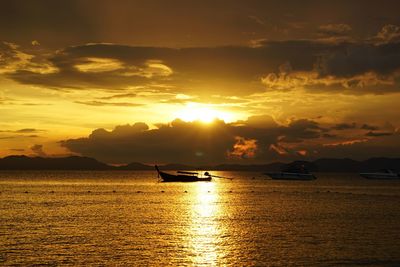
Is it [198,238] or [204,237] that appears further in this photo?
[204,237]

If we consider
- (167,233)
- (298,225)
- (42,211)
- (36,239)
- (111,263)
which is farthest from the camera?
(42,211)

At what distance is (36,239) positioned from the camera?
68.1 meters

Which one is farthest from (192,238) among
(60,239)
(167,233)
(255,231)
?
(60,239)

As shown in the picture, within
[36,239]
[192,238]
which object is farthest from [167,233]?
[36,239]

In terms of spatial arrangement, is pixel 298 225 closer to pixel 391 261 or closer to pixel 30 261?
pixel 391 261

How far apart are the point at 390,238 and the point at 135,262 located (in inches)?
1438

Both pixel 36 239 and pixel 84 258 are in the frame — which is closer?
pixel 84 258

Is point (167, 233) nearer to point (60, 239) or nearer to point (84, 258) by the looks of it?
point (60, 239)

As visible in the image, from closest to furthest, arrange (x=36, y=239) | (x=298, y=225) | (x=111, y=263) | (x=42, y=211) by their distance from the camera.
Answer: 1. (x=111, y=263)
2. (x=36, y=239)
3. (x=298, y=225)
4. (x=42, y=211)

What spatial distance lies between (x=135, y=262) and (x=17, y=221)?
44.5 metres

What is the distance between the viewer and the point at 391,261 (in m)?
53.6

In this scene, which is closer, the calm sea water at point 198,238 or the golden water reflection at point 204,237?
the calm sea water at point 198,238

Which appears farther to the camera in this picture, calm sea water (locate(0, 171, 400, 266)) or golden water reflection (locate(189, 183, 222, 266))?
golden water reflection (locate(189, 183, 222, 266))

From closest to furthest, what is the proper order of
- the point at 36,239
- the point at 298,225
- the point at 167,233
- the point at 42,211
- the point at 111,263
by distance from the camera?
the point at 111,263 < the point at 36,239 < the point at 167,233 < the point at 298,225 < the point at 42,211
